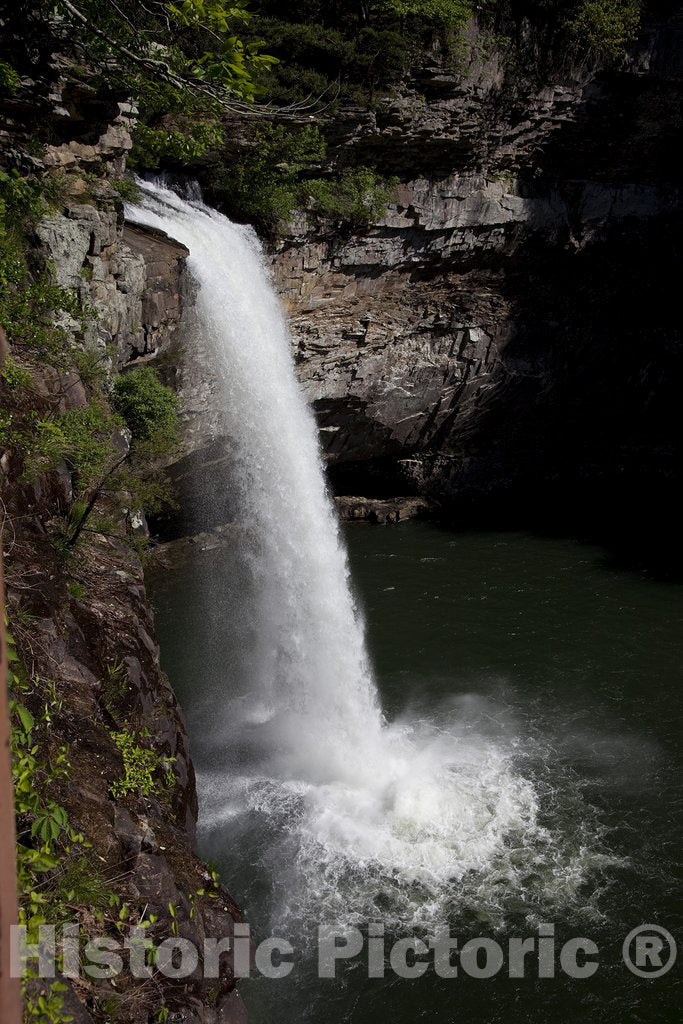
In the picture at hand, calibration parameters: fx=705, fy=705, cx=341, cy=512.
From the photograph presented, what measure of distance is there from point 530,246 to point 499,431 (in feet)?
17.9

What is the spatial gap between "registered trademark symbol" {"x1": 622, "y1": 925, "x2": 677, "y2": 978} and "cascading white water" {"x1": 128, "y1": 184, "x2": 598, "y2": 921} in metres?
1.02

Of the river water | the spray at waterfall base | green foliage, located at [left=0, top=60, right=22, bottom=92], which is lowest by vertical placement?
the spray at waterfall base

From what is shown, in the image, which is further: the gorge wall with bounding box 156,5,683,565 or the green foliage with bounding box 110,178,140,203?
the gorge wall with bounding box 156,5,683,565

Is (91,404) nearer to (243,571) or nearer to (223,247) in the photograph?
(223,247)

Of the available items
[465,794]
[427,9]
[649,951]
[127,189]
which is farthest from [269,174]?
[649,951]

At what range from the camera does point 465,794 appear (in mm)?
10141

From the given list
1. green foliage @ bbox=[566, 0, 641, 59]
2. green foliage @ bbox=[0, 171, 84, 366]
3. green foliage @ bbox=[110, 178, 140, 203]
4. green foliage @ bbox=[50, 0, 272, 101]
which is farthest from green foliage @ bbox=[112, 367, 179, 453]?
green foliage @ bbox=[566, 0, 641, 59]

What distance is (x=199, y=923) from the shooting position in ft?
17.4

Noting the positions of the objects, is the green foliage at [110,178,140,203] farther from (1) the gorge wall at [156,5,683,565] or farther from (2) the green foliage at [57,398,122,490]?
(2) the green foliage at [57,398,122,490]

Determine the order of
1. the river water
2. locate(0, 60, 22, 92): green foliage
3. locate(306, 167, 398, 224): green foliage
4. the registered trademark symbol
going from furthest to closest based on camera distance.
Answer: locate(306, 167, 398, 224): green foliage < locate(0, 60, 22, 92): green foliage < the registered trademark symbol < the river water

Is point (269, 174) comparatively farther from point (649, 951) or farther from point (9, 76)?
point (649, 951)

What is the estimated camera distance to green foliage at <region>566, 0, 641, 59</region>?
1725cm

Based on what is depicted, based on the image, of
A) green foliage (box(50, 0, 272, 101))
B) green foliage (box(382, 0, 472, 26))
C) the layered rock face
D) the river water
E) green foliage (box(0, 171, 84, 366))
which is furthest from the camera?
the layered rock face

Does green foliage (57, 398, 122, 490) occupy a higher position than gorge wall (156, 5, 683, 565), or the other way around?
gorge wall (156, 5, 683, 565)
